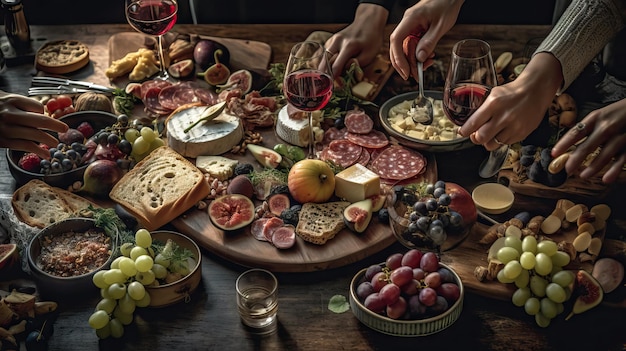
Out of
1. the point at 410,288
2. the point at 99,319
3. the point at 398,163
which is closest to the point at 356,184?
the point at 398,163

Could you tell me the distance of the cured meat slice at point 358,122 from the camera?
2545mm

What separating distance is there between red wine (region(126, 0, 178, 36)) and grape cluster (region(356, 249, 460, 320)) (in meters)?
1.28

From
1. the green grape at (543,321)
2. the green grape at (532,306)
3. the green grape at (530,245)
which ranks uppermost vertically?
the green grape at (530,245)

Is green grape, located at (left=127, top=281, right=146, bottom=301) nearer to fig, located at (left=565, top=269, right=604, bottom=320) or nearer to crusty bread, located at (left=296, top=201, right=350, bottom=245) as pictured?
crusty bread, located at (left=296, top=201, right=350, bottom=245)

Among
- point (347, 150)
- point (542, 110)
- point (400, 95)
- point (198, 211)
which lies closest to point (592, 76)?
point (542, 110)

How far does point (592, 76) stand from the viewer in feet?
8.11

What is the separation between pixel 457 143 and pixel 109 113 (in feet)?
3.88

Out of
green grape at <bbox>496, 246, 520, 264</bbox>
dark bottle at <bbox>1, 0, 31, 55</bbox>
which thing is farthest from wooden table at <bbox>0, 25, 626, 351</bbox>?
dark bottle at <bbox>1, 0, 31, 55</bbox>

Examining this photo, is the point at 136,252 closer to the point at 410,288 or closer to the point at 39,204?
the point at 39,204

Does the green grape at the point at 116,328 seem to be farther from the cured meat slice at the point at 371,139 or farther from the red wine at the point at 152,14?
the red wine at the point at 152,14

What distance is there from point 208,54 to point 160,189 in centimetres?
74

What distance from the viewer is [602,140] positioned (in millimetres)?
1995

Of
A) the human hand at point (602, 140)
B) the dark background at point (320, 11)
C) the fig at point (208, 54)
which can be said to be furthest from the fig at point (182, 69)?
the human hand at point (602, 140)

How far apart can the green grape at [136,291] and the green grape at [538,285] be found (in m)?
0.97
